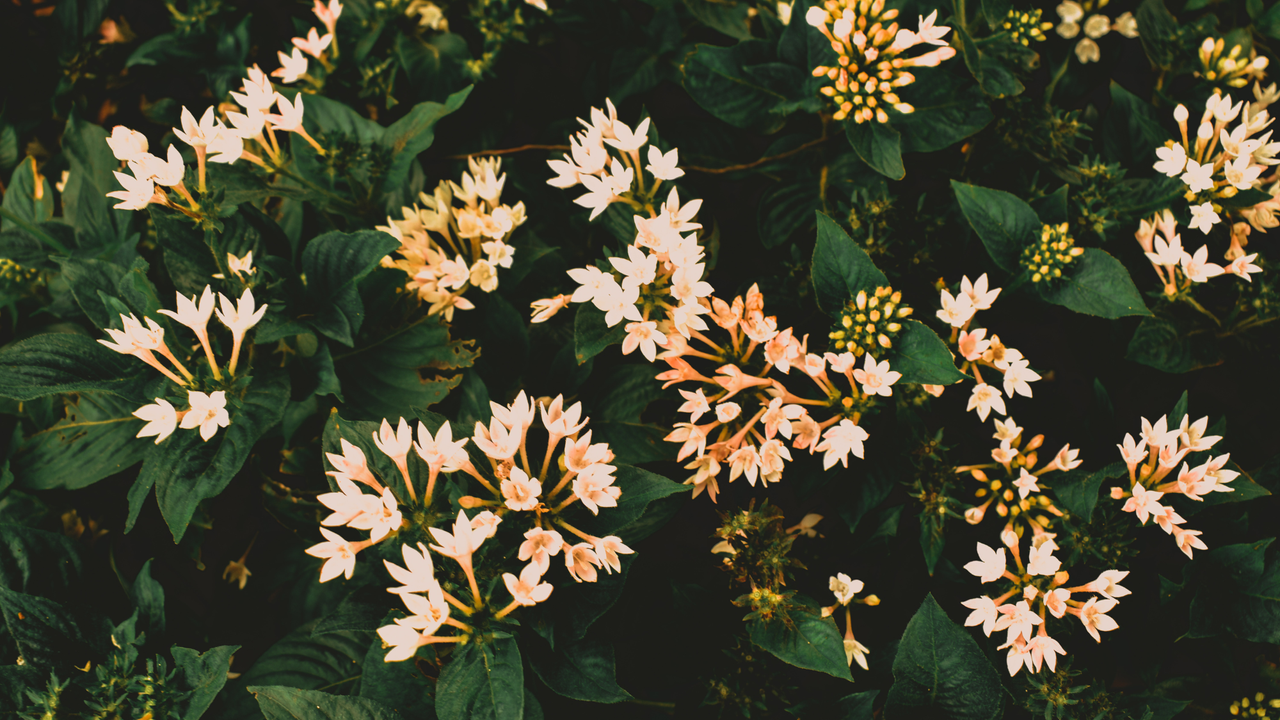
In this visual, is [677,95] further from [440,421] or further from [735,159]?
[440,421]

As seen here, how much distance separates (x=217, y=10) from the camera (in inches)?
90.2

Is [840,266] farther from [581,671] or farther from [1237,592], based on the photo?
[1237,592]

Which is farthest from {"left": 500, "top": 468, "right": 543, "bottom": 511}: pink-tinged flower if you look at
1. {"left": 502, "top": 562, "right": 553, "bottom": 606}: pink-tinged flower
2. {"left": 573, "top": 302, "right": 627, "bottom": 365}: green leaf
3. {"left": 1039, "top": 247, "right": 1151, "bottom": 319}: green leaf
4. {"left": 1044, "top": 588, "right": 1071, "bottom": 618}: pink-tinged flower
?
{"left": 1039, "top": 247, "right": 1151, "bottom": 319}: green leaf

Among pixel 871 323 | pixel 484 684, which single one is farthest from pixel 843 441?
pixel 484 684

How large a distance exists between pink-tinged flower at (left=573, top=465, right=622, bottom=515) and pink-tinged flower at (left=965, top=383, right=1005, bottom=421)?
2.83 feet

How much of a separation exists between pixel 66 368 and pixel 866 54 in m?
1.91

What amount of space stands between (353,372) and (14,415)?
1013 mm

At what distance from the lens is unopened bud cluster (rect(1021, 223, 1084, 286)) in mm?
1551

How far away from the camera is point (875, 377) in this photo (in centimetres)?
142

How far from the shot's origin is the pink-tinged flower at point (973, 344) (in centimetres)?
149

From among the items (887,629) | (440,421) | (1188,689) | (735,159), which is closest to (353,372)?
(440,421)

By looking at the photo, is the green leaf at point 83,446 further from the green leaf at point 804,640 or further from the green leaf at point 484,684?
the green leaf at point 804,640

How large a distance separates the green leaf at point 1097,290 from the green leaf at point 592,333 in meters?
1.02

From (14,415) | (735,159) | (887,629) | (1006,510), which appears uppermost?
(735,159)
